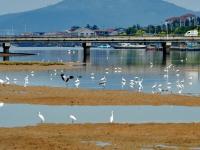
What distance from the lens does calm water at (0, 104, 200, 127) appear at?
3425 cm

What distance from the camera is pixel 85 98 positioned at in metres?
45.4

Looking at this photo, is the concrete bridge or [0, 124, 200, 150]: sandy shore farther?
the concrete bridge

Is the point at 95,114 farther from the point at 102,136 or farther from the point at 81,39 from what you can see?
the point at 81,39

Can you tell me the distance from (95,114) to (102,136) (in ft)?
29.7

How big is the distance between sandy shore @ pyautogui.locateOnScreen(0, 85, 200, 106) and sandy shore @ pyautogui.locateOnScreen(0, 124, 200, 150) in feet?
38.2

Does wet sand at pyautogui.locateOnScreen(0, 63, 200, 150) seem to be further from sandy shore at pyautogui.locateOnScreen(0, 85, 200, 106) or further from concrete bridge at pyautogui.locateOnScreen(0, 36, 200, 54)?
concrete bridge at pyautogui.locateOnScreen(0, 36, 200, 54)

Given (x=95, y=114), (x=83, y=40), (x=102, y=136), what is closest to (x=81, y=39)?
(x=83, y=40)

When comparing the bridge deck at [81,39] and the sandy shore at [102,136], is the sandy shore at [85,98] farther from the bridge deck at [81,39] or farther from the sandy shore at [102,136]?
the bridge deck at [81,39]

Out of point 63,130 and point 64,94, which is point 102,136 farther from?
point 64,94

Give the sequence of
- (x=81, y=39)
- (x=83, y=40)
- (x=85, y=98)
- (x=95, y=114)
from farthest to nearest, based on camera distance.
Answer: (x=81, y=39)
(x=83, y=40)
(x=85, y=98)
(x=95, y=114)

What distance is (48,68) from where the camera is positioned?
9112 centimetres

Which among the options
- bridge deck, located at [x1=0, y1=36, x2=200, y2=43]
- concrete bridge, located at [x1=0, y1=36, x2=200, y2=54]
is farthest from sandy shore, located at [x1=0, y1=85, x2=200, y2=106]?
bridge deck, located at [x1=0, y1=36, x2=200, y2=43]

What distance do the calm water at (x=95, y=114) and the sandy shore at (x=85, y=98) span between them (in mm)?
1985

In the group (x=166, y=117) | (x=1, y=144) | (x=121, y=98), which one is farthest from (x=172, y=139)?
(x=121, y=98)
